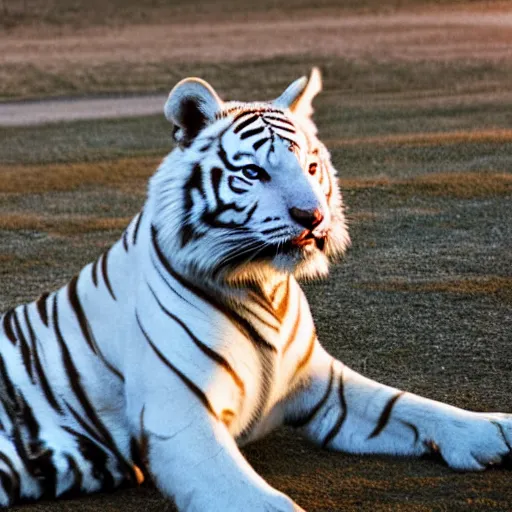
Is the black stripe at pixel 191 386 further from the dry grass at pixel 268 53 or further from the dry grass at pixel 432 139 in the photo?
the dry grass at pixel 268 53

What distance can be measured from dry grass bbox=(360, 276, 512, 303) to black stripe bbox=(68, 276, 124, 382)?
1.79 meters

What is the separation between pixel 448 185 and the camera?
20.1 ft

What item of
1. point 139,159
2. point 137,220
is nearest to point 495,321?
point 137,220

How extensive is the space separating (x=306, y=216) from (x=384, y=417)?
2.09 feet

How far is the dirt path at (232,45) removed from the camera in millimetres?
10656

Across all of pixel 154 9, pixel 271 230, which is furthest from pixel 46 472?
pixel 154 9

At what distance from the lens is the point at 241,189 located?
266cm

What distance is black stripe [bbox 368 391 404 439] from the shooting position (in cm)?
291

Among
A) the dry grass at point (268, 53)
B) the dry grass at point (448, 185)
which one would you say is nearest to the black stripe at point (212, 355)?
the dry grass at point (448, 185)

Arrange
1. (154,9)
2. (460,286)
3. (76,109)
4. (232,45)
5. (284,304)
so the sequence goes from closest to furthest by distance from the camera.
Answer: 1. (284,304)
2. (460,286)
3. (76,109)
4. (232,45)
5. (154,9)

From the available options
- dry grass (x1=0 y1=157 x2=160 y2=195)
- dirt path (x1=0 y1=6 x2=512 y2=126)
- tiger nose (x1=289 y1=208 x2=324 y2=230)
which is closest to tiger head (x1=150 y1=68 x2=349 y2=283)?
tiger nose (x1=289 y1=208 x2=324 y2=230)

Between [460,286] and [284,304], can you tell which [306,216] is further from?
[460,286]

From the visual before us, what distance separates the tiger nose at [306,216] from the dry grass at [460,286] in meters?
1.92

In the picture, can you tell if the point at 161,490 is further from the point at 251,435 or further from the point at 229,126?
the point at 229,126
